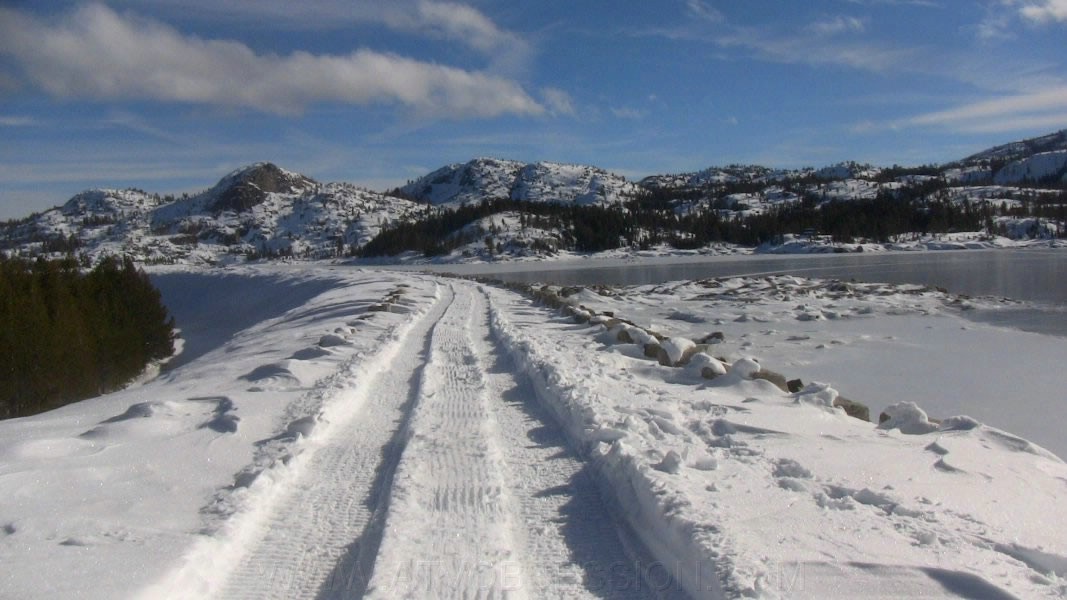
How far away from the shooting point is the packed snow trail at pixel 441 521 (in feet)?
16.0

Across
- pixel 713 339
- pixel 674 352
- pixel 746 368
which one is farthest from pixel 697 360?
pixel 713 339

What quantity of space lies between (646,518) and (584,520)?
1.73 ft

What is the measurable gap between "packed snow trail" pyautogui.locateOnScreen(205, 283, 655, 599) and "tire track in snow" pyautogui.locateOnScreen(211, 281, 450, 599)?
0.04 ft

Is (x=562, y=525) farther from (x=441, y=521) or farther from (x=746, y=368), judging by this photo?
(x=746, y=368)

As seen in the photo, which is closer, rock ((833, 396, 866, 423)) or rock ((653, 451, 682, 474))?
rock ((653, 451, 682, 474))

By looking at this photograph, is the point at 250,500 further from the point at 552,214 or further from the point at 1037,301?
the point at 552,214

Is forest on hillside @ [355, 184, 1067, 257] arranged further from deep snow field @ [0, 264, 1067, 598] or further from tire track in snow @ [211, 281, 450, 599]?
tire track in snow @ [211, 281, 450, 599]

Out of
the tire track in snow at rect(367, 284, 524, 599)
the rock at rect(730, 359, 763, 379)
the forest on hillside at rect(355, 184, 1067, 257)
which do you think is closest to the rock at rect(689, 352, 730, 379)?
the rock at rect(730, 359, 763, 379)

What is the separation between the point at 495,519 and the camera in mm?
5859

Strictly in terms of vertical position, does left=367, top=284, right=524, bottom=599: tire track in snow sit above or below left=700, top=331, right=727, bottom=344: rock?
above

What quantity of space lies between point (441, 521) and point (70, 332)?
28.7 meters

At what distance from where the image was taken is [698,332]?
25406mm

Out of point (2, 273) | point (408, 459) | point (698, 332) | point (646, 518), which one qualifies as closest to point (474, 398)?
point (408, 459)

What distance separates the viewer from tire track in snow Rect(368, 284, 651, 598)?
4859mm
